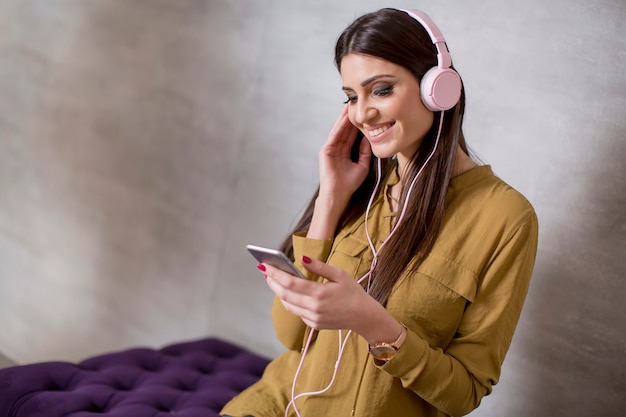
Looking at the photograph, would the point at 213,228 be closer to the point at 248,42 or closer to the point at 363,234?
the point at 248,42

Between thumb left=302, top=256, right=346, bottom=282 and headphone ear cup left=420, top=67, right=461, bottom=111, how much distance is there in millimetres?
399

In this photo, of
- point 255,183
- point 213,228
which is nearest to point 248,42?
point 255,183

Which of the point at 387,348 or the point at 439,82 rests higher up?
the point at 439,82

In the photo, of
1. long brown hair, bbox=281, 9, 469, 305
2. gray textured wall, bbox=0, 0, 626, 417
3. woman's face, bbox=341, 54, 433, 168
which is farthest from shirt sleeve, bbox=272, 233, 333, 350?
gray textured wall, bbox=0, 0, 626, 417

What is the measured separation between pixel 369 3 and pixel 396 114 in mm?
823

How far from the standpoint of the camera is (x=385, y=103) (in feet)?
4.90

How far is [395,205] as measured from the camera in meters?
1.67

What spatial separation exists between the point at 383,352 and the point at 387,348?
0.5 inches

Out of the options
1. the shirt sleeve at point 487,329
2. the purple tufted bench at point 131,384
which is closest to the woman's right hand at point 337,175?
the shirt sleeve at point 487,329

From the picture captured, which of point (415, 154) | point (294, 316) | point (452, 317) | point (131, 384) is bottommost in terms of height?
point (131, 384)

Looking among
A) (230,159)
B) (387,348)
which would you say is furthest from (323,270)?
(230,159)

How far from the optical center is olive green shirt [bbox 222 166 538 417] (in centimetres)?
141

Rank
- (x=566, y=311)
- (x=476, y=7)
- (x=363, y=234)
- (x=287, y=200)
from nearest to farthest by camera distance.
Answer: (x=363, y=234), (x=566, y=311), (x=476, y=7), (x=287, y=200)

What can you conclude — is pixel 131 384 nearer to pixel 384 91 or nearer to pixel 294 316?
pixel 294 316
